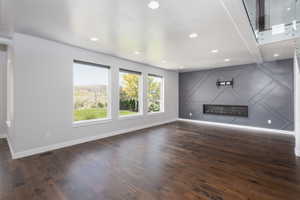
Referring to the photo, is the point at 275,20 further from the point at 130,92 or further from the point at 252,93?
the point at 130,92

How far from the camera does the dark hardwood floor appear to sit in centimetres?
186

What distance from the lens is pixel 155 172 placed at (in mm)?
2395

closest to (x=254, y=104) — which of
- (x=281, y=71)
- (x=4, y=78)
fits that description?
(x=281, y=71)

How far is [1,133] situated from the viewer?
4.26 metres

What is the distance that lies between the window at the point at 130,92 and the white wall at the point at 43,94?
1149 mm

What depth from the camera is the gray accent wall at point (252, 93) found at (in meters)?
5.06

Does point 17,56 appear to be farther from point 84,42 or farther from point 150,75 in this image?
point 150,75

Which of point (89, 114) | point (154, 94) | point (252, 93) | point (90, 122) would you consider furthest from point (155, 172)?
point (252, 93)

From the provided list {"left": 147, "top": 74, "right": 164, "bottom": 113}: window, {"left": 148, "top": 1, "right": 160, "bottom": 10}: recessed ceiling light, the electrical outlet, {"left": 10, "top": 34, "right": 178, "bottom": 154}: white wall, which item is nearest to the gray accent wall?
{"left": 147, "top": 74, "right": 164, "bottom": 113}: window

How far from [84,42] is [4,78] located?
3.05 meters

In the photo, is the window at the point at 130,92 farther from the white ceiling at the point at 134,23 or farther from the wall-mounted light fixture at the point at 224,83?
the wall-mounted light fixture at the point at 224,83

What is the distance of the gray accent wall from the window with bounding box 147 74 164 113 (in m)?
1.68

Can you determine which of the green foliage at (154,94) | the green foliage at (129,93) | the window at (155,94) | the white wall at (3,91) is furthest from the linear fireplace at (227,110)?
the white wall at (3,91)

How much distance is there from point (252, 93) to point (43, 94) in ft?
23.6
